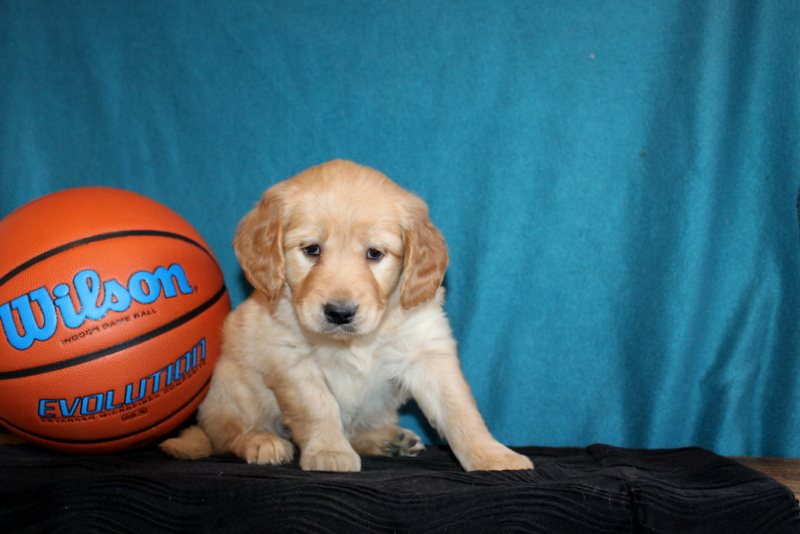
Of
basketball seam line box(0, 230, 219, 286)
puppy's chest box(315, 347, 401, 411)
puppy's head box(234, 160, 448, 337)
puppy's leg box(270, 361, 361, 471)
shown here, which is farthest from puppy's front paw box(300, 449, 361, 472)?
basketball seam line box(0, 230, 219, 286)

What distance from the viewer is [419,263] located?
8.07ft

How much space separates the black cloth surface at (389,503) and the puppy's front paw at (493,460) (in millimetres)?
138

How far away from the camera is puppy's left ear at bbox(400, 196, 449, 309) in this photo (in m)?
Result: 2.45

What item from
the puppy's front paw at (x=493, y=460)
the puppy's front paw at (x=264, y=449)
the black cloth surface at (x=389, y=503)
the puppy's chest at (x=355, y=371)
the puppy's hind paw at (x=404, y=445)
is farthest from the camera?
the puppy's hind paw at (x=404, y=445)

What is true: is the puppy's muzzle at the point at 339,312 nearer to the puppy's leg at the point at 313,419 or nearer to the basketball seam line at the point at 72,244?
the puppy's leg at the point at 313,419

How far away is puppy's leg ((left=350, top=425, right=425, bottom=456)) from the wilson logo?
3.93ft

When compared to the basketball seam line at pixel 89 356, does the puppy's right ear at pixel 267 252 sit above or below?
above

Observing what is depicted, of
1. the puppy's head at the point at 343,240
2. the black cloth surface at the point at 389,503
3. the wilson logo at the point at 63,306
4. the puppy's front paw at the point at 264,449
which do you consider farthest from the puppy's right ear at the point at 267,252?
the black cloth surface at the point at 389,503

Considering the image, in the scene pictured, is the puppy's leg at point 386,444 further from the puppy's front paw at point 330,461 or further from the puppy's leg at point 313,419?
the puppy's front paw at point 330,461

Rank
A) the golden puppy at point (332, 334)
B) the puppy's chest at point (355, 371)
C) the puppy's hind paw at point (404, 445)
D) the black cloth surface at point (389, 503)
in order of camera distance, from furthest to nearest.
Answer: the puppy's hind paw at point (404, 445)
the puppy's chest at point (355, 371)
the golden puppy at point (332, 334)
the black cloth surface at point (389, 503)

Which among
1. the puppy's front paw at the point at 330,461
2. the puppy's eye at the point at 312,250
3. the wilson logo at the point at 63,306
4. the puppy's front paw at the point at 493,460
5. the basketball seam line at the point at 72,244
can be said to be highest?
the puppy's eye at the point at 312,250

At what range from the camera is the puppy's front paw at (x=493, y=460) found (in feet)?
7.01

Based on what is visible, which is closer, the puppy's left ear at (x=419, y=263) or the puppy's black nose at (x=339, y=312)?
the puppy's black nose at (x=339, y=312)

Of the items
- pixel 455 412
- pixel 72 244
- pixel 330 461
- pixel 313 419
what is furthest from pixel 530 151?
pixel 72 244
